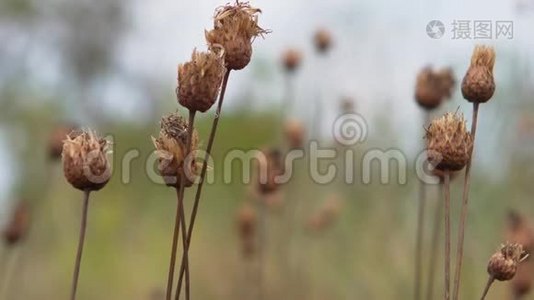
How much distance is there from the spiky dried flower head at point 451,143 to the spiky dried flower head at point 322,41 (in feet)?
4.14

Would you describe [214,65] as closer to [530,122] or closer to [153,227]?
[530,122]

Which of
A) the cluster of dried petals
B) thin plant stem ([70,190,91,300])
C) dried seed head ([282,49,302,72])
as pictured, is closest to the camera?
thin plant stem ([70,190,91,300])

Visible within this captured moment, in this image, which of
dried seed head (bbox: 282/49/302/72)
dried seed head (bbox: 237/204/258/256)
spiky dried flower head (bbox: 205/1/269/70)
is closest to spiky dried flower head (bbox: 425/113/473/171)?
spiky dried flower head (bbox: 205/1/269/70)

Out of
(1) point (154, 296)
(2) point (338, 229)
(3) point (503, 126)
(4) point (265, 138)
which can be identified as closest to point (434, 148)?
(1) point (154, 296)

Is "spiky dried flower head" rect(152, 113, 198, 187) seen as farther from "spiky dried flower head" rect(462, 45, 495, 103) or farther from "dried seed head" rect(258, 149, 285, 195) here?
"dried seed head" rect(258, 149, 285, 195)

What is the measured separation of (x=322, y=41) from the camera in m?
1.96

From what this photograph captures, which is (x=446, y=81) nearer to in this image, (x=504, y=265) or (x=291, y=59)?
(x=504, y=265)

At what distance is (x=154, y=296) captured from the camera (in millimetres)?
1545

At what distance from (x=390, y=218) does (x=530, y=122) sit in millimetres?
464

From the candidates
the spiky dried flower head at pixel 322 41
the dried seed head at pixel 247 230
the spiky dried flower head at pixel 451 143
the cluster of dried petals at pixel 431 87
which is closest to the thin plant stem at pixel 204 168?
the spiky dried flower head at pixel 451 143

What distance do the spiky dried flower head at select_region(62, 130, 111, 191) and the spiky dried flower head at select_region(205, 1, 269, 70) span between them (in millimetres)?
134

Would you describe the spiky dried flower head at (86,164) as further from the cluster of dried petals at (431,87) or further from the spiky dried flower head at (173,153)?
the cluster of dried petals at (431,87)

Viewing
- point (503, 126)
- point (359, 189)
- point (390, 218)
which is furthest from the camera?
point (359, 189)

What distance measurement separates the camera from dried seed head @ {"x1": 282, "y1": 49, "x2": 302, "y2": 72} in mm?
1868
